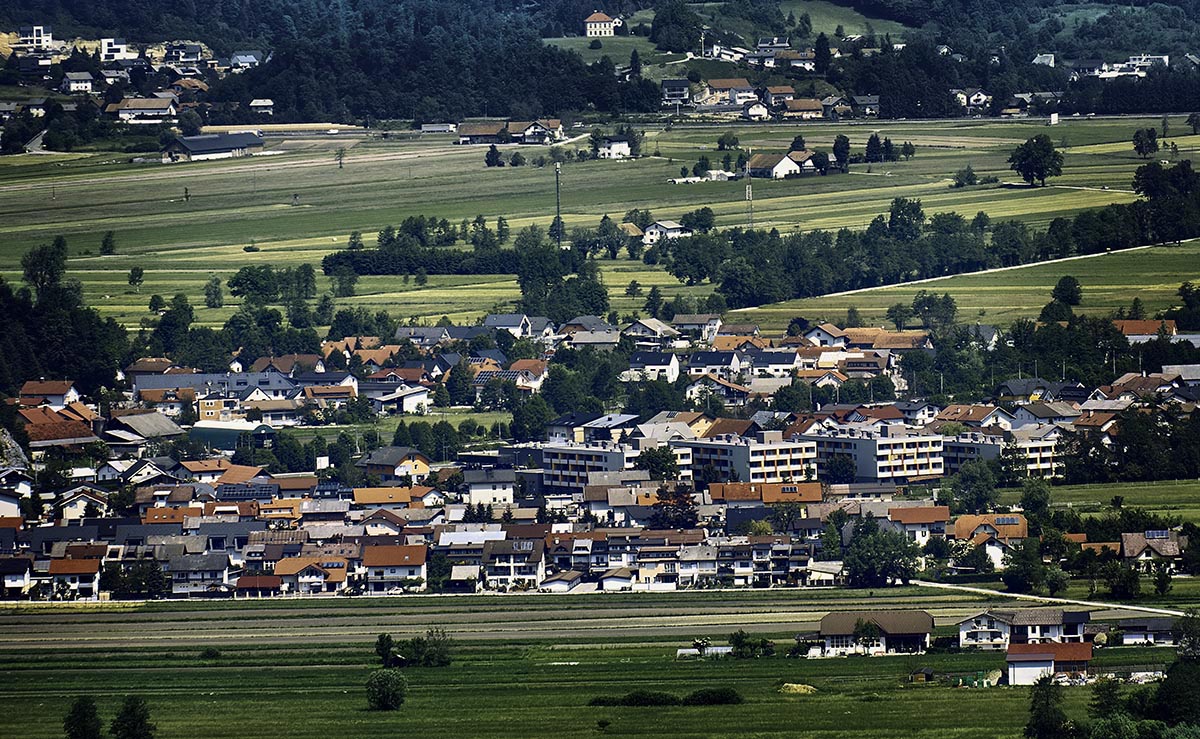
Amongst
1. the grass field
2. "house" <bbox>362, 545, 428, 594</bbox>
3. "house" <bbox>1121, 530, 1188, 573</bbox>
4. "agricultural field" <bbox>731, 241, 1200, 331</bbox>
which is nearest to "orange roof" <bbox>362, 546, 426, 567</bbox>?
"house" <bbox>362, 545, 428, 594</bbox>

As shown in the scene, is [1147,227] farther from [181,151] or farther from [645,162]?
[181,151]

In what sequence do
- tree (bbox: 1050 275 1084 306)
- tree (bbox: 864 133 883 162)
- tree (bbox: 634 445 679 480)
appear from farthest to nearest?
tree (bbox: 864 133 883 162) < tree (bbox: 1050 275 1084 306) < tree (bbox: 634 445 679 480)

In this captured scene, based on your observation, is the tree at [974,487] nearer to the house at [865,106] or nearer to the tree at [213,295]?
the tree at [213,295]

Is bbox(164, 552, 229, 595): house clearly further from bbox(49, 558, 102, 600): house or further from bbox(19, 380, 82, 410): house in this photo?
bbox(19, 380, 82, 410): house

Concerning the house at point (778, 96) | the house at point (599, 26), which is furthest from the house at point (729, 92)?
the house at point (599, 26)

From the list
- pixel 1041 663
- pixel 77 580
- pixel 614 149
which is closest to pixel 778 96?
pixel 614 149
